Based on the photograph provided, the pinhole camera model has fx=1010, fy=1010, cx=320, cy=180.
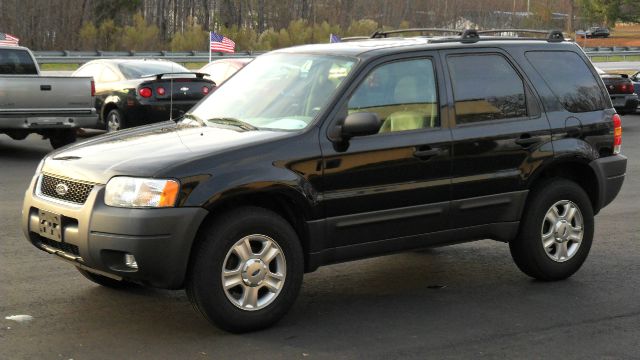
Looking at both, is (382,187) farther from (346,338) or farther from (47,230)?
(47,230)

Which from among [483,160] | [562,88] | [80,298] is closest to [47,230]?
[80,298]

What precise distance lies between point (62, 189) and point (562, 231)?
3558mm

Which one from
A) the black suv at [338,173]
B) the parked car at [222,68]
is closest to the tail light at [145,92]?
the parked car at [222,68]

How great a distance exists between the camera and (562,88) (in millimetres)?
7410

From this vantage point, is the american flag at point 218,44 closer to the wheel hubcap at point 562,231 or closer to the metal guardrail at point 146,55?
the metal guardrail at point 146,55

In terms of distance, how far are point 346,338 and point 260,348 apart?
535 millimetres

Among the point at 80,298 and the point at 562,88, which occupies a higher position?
the point at 562,88

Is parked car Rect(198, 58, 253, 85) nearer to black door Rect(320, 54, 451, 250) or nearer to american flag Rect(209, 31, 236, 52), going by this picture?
american flag Rect(209, 31, 236, 52)

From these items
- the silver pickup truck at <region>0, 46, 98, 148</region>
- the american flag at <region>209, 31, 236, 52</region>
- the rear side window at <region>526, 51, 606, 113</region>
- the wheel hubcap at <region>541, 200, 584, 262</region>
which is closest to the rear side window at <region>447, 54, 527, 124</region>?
the rear side window at <region>526, 51, 606, 113</region>

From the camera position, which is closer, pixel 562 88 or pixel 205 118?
pixel 205 118

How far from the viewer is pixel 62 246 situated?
5.94 meters

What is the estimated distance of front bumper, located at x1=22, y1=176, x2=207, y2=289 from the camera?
5523 millimetres

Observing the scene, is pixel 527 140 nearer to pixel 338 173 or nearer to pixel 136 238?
pixel 338 173

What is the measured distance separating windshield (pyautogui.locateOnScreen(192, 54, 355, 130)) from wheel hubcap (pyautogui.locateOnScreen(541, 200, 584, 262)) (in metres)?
1.95
